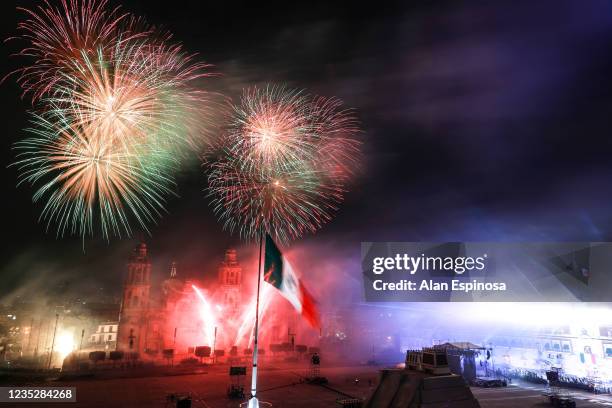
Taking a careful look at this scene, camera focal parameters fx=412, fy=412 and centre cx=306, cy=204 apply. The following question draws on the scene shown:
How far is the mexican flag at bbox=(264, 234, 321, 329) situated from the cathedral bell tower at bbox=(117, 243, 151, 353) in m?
88.1

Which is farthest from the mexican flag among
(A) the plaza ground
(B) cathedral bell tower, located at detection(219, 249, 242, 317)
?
(B) cathedral bell tower, located at detection(219, 249, 242, 317)

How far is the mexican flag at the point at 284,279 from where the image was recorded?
992 inches

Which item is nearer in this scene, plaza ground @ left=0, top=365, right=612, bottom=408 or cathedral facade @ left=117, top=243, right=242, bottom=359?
plaza ground @ left=0, top=365, right=612, bottom=408

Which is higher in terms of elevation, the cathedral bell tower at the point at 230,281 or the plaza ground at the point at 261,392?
the cathedral bell tower at the point at 230,281

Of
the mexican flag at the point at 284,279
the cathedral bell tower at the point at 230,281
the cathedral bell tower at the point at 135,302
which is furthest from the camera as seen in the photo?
the cathedral bell tower at the point at 230,281

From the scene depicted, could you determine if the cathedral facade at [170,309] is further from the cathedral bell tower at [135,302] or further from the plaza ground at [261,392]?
the plaza ground at [261,392]

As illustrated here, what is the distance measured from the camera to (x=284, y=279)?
25.9m

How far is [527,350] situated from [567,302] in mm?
9128

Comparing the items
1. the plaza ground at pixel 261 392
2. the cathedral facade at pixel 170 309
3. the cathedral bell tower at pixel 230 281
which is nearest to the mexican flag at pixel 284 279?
the plaza ground at pixel 261 392

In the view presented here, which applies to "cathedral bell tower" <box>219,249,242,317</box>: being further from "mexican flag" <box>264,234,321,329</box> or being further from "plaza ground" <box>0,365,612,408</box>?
"mexican flag" <box>264,234,321,329</box>

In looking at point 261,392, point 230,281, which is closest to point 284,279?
point 261,392

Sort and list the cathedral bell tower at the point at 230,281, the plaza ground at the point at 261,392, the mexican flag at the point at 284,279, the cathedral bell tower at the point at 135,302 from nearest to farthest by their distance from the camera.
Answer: the mexican flag at the point at 284,279
the plaza ground at the point at 261,392
the cathedral bell tower at the point at 135,302
the cathedral bell tower at the point at 230,281

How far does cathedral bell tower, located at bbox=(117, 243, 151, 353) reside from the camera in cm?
10194

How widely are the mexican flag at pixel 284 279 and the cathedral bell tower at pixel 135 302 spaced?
88.1m
